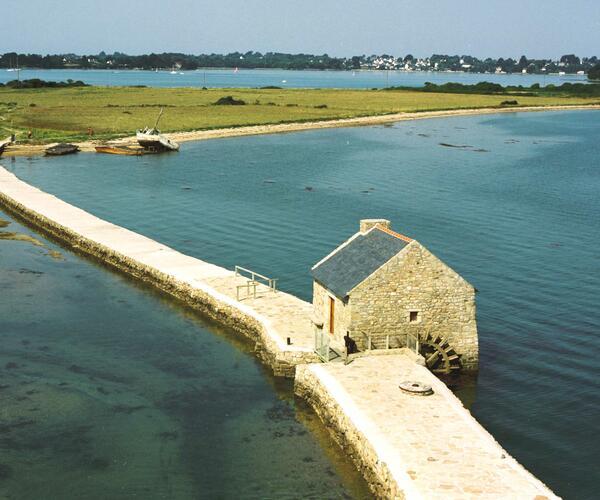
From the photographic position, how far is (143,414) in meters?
25.8

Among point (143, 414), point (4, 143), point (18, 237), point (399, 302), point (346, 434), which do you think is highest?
point (399, 302)

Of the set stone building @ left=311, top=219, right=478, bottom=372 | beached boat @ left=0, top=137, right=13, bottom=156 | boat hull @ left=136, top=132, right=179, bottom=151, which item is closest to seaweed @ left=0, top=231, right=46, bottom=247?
stone building @ left=311, top=219, right=478, bottom=372

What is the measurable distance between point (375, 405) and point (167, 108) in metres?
126

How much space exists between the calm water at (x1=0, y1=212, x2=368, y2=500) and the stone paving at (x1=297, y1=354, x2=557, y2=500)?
56.8 inches

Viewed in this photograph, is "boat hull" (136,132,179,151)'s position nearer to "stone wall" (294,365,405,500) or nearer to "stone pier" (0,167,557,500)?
"stone pier" (0,167,557,500)

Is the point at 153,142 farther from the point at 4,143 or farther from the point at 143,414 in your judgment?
the point at 143,414

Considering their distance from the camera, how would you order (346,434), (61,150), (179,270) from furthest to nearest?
(61,150) → (179,270) → (346,434)

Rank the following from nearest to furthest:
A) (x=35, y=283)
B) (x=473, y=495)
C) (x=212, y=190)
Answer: (x=473, y=495) < (x=35, y=283) < (x=212, y=190)

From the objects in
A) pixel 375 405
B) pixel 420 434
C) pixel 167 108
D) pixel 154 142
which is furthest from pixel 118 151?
pixel 420 434

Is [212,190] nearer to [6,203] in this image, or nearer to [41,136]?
[6,203]

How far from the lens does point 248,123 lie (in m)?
124

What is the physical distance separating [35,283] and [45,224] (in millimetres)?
12851

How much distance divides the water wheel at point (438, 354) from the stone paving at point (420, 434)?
1.33m

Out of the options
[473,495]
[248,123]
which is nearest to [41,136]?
[248,123]
